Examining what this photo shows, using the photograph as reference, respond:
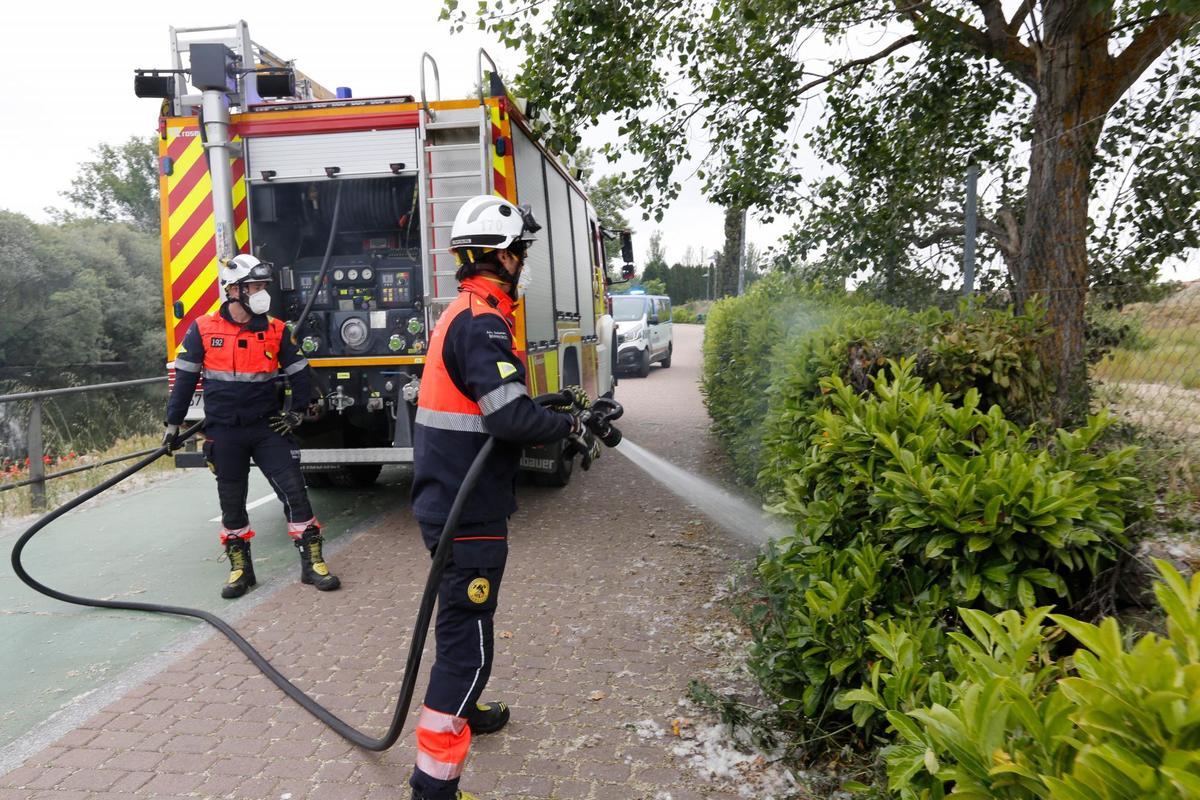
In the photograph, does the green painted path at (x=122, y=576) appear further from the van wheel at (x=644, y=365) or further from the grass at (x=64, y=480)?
the van wheel at (x=644, y=365)

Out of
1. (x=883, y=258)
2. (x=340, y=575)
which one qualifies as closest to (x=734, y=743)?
(x=340, y=575)

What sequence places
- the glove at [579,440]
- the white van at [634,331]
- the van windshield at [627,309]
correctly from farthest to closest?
1. the van windshield at [627,309]
2. the white van at [634,331]
3. the glove at [579,440]

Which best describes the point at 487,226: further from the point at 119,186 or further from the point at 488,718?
the point at 119,186

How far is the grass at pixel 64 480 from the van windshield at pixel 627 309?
11191mm

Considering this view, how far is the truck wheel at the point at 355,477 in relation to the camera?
7765 mm

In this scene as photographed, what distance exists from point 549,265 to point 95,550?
13.9ft

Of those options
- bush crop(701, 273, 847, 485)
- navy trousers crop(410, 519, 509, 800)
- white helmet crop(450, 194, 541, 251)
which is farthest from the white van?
navy trousers crop(410, 519, 509, 800)

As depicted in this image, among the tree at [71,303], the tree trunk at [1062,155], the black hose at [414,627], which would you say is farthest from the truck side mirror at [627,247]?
the tree at [71,303]

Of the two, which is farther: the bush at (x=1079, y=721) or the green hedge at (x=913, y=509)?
the green hedge at (x=913, y=509)

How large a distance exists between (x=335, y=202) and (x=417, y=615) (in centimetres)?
399

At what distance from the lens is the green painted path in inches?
154

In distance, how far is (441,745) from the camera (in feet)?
8.89

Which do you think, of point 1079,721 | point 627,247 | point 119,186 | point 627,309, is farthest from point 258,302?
point 119,186

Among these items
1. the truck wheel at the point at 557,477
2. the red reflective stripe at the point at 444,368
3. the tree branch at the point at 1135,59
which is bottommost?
the truck wheel at the point at 557,477
